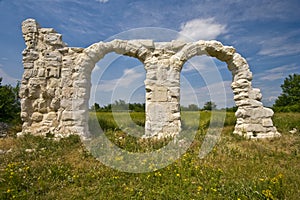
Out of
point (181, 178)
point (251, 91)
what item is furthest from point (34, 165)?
point (251, 91)

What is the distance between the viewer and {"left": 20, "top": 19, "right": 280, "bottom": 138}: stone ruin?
7926 millimetres

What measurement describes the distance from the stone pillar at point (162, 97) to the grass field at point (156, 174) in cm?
110

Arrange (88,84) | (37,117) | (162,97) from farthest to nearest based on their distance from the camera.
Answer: (88,84) < (37,117) < (162,97)

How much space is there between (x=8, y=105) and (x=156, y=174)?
35.1 feet

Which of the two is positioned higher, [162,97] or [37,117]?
[162,97]

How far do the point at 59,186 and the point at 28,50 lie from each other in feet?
20.2

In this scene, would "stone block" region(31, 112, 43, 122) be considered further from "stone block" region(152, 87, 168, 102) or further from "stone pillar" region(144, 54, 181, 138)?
"stone block" region(152, 87, 168, 102)

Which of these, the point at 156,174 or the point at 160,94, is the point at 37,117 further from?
the point at 156,174

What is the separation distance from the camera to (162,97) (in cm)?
805

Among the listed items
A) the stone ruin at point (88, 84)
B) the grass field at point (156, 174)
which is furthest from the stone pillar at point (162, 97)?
the grass field at point (156, 174)

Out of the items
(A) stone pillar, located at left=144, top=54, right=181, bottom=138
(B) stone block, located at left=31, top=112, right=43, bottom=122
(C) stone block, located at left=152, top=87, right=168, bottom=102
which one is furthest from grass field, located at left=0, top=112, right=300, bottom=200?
(C) stone block, located at left=152, top=87, right=168, bottom=102

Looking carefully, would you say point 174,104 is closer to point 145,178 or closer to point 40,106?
point 145,178

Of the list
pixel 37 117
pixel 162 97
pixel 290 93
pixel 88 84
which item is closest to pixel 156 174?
pixel 162 97

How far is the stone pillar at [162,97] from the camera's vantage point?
786cm
